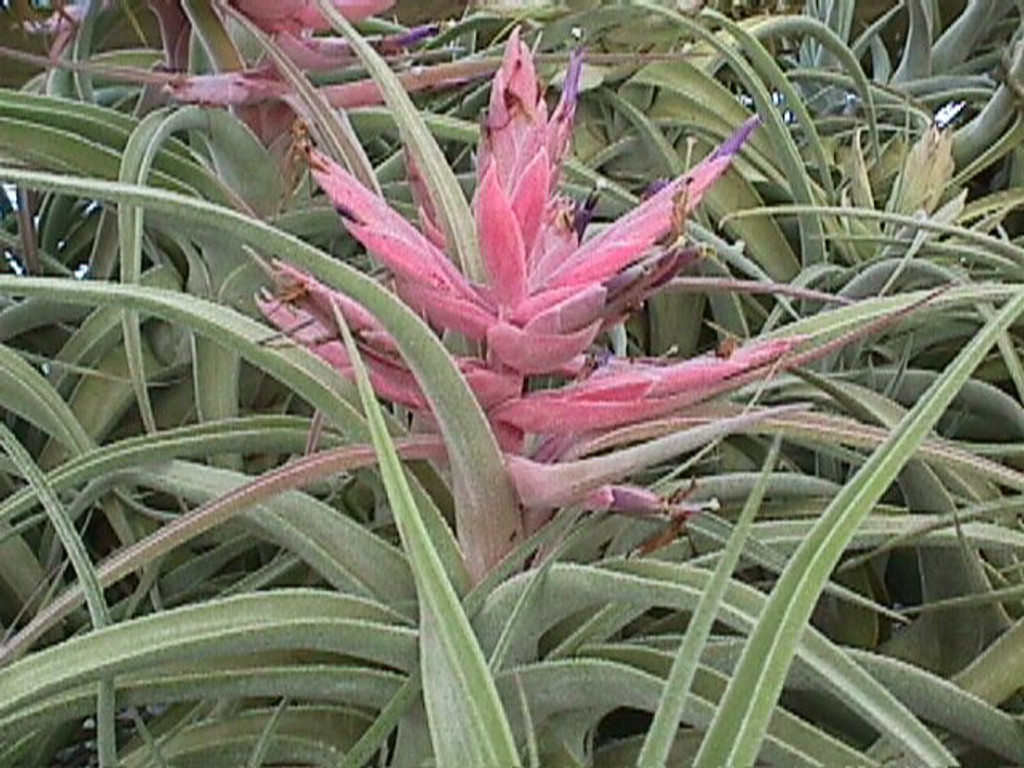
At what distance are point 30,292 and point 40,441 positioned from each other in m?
0.23

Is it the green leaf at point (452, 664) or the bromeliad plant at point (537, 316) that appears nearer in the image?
the green leaf at point (452, 664)

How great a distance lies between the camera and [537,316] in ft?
1.06

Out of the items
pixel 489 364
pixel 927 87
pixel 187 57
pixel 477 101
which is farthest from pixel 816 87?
pixel 489 364

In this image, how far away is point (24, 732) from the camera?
33 centimetres

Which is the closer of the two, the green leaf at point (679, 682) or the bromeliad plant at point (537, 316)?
the green leaf at point (679, 682)

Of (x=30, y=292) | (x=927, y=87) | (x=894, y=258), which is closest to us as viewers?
(x=30, y=292)

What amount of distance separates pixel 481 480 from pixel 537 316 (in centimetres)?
4

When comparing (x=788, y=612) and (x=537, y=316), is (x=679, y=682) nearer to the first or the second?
(x=788, y=612)

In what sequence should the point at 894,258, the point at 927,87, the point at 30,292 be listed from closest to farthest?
the point at 30,292 < the point at 894,258 < the point at 927,87

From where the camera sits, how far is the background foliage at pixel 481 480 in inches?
10.7

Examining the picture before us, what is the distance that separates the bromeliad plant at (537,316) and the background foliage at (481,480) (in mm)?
12

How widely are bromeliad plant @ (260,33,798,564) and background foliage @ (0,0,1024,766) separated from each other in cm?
1

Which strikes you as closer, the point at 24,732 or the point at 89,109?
the point at 24,732

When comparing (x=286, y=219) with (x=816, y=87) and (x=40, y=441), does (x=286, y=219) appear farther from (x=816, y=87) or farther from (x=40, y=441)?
(x=816, y=87)
